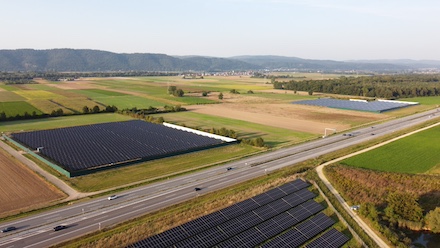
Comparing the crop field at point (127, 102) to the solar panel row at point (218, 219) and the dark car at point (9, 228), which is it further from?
the solar panel row at point (218, 219)

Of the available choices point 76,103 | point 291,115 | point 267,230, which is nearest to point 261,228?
point 267,230

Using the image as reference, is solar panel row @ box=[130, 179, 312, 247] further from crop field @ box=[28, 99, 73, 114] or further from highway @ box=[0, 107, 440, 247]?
crop field @ box=[28, 99, 73, 114]

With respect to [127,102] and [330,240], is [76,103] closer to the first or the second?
[127,102]

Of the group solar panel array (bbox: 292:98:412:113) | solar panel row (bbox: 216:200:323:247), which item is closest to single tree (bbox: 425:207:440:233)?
solar panel row (bbox: 216:200:323:247)

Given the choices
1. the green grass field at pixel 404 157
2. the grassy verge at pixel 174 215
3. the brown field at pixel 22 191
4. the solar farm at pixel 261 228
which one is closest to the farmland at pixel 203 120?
the brown field at pixel 22 191

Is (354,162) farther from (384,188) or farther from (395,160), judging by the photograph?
(384,188)

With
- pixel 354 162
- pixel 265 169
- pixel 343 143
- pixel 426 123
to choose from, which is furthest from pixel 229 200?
pixel 426 123

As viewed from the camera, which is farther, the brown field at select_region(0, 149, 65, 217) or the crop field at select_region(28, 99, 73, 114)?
the crop field at select_region(28, 99, 73, 114)
